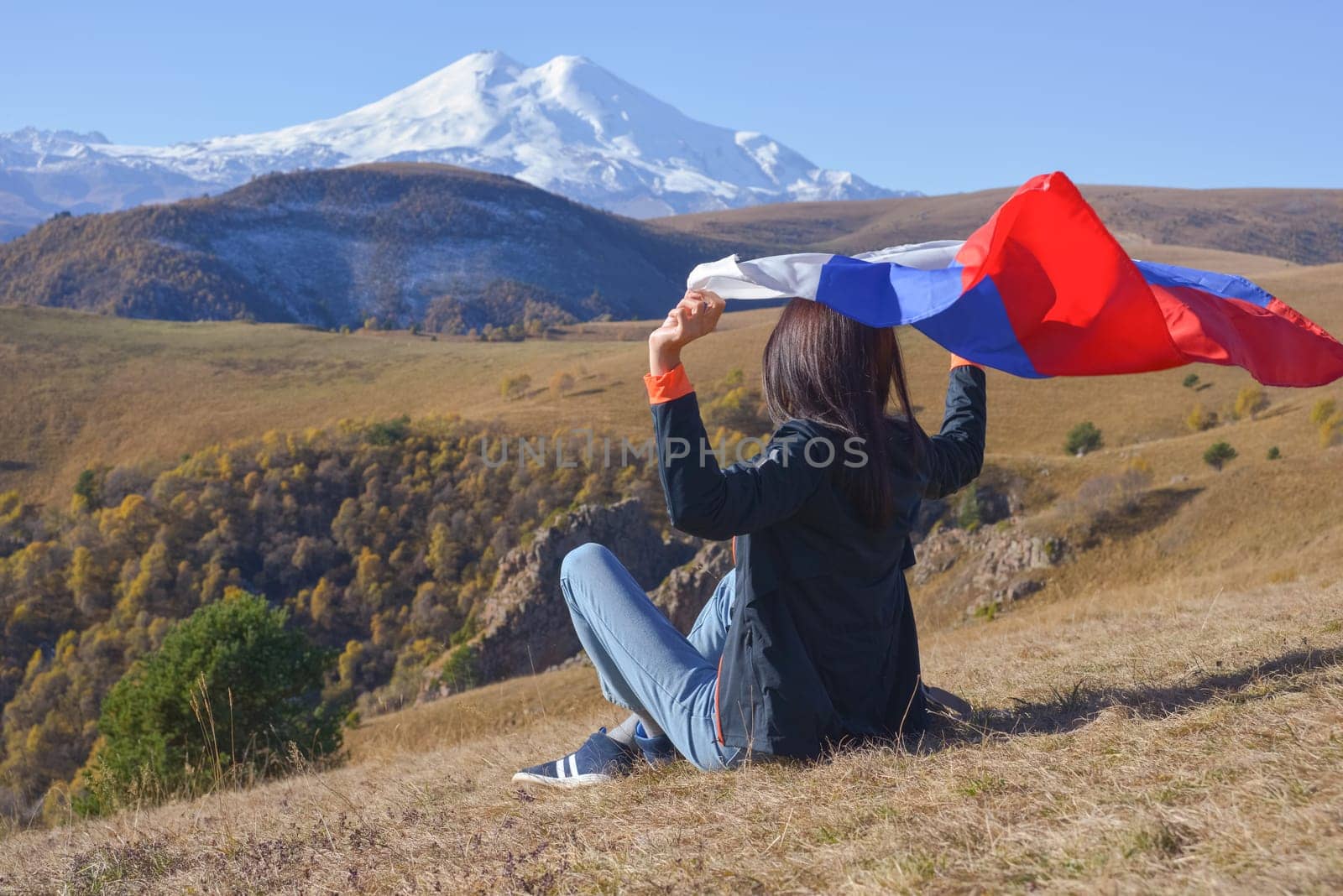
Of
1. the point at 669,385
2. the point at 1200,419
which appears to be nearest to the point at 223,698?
the point at 669,385

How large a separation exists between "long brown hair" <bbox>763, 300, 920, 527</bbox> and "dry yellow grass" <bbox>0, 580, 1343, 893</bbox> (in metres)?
0.86

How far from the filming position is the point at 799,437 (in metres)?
3.18

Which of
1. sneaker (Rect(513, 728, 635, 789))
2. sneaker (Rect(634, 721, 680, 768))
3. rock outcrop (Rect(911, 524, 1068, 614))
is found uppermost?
sneaker (Rect(634, 721, 680, 768))

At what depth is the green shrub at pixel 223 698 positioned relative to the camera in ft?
36.8

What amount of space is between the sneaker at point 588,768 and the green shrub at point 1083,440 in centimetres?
3507

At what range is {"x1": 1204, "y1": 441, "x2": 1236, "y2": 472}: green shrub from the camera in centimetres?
2674

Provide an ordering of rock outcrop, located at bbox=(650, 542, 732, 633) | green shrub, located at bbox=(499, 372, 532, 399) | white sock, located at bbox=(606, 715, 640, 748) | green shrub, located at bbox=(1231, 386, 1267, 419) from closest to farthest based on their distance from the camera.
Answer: white sock, located at bbox=(606, 715, 640, 748) → rock outcrop, located at bbox=(650, 542, 732, 633) → green shrub, located at bbox=(1231, 386, 1267, 419) → green shrub, located at bbox=(499, 372, 532, 399)

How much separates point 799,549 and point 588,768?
1.25 m

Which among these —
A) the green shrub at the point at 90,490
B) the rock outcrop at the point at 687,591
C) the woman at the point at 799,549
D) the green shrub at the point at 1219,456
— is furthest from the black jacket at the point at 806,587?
the green shrub at the point at 90,490

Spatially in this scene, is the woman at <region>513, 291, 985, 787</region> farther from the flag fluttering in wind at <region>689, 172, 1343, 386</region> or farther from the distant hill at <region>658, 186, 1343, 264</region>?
the distant hill at <region>658, 186, 1343, 264</region>

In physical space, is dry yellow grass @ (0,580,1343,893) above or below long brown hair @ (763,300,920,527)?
below

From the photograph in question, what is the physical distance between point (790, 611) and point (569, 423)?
131ft

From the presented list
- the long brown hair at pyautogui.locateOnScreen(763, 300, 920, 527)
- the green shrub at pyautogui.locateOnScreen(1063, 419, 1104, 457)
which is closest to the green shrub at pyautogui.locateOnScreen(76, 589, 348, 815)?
the long brown hair at pyautogui.locateOnScreen(763, 300, 920, 527)

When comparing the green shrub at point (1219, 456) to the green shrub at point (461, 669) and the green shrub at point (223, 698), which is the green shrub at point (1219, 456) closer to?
the green shrub at point (461, 669)
